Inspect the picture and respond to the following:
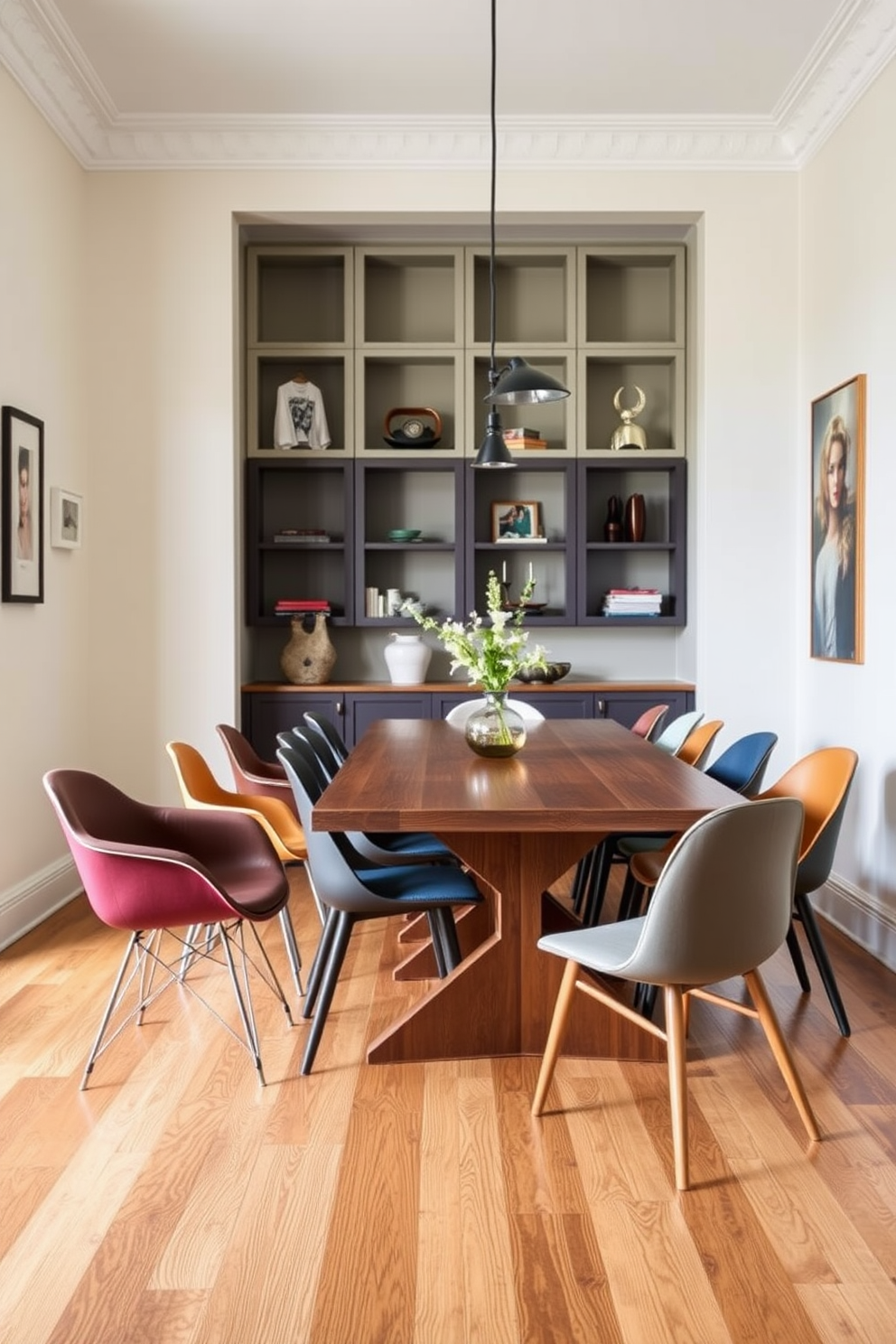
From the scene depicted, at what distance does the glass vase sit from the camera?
349cm

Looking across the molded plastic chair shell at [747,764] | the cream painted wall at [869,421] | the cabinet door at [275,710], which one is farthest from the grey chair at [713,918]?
the cabinet door at [275,710]

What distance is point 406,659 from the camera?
223 inches

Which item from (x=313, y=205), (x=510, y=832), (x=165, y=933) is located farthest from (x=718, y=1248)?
(x=313, y=205)

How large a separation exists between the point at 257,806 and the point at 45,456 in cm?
189

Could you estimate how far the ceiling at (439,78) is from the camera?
418 cm

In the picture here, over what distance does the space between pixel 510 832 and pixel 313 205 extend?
373 cm

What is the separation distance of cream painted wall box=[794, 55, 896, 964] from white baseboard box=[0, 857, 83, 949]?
336 cm

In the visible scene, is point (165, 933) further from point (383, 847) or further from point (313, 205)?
point (313, 205)

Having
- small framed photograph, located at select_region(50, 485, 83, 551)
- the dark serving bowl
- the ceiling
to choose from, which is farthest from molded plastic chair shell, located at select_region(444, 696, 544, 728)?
the ceiling

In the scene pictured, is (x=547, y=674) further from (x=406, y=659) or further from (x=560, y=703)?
(x=406, y=659)

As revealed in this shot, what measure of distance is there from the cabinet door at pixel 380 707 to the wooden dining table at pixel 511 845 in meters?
2.33

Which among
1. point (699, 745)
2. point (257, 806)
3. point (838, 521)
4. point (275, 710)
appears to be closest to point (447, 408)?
point (275, 710)

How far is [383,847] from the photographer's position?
3.77 meters

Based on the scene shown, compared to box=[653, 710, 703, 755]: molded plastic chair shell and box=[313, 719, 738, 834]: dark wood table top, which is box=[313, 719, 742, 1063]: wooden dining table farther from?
box=[653, 710, 703, 755]: molded plastic chair shell
